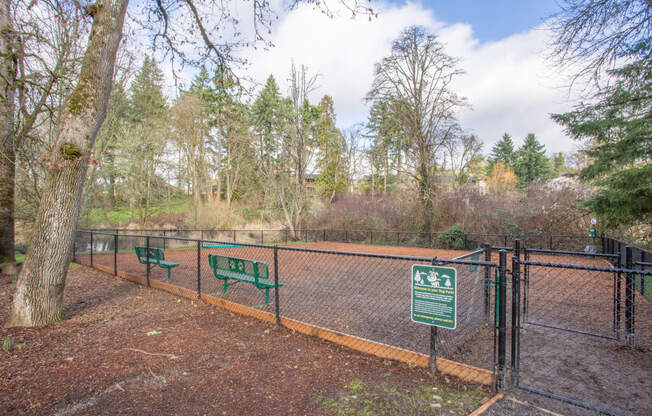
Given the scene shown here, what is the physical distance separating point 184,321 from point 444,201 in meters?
17.1

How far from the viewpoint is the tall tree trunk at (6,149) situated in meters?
7.45

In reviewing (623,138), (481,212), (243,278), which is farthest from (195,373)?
(481,212)

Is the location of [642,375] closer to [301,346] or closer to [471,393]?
[471,393]

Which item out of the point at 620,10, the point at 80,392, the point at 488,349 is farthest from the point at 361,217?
the point at 80,392

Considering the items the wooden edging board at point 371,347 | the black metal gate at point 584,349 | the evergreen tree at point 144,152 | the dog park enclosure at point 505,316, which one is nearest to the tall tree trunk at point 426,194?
the dog park enclosure at point 505,316

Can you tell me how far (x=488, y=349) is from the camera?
420 cm

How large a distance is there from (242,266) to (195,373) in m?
2.82

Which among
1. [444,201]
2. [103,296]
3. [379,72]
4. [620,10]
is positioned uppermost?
[379,72]

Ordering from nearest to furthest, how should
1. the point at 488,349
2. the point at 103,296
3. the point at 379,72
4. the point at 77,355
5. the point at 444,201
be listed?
the point at 77,355 < the point at 488,349 < the point at 103,296 < the point at 444,201 < the point at 379,72

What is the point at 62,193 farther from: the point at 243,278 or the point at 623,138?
the point at 623,138

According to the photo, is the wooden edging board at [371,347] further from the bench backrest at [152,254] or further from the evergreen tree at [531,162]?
the evergreen tree at [531,162]

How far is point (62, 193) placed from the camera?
197 inches

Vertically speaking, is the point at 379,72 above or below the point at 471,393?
above

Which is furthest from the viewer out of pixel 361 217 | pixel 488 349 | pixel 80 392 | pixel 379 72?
pixel 361 217
